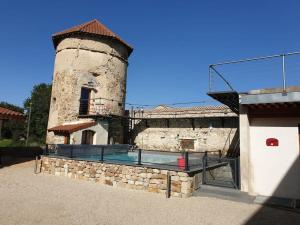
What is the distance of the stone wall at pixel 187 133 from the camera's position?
1669 centimetres

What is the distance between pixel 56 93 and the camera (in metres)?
18.4

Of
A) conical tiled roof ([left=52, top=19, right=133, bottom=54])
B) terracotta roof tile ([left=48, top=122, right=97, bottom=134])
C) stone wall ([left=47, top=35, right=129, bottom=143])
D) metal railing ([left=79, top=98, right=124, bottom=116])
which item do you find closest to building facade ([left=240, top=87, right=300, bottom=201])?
terracotta roof tile ([left=48, top=122, right=97, bottom=134])

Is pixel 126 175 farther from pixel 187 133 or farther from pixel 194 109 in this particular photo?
pixel 194 109

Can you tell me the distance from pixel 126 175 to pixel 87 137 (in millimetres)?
8775

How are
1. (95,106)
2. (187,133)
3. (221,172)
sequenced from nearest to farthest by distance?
1. (221,172)
2. (187,133)
3. (95,106)

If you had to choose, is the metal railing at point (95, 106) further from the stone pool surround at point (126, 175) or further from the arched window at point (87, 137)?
the stone pool surround at point (126, 175)

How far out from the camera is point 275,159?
23.9ft

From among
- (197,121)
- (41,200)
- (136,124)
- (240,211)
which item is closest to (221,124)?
(197,121)

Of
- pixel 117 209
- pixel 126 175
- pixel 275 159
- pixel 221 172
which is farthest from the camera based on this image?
pixel 221 172

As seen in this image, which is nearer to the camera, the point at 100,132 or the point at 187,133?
the point at 100,132

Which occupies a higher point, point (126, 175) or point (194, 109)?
point (194, 109)

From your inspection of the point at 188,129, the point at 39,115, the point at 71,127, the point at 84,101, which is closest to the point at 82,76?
the point at 84,101

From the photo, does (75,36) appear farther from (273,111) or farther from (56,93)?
(273,111)

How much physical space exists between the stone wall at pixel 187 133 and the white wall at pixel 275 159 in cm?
903
